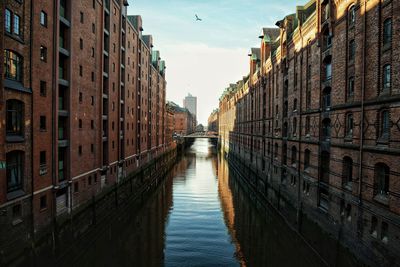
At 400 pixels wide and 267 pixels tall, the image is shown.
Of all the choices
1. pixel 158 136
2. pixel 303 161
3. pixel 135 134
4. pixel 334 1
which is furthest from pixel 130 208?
pixel 158 136

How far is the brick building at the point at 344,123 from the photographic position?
40.4 feet

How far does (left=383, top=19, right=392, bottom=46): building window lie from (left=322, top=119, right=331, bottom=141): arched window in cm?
670

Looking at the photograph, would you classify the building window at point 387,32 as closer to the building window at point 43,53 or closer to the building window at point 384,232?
the building window at point 384,232

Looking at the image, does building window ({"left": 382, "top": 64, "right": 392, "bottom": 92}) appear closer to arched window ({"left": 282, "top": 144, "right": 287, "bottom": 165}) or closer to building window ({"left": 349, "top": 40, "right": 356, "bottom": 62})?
building window ({"left": 349, "top": 40, "right": 356, "bottom": 62})

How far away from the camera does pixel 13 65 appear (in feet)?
47.9

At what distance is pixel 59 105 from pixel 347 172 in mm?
18582

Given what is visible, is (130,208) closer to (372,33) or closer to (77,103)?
(77,103)

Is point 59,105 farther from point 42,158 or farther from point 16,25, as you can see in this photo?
point 16,25

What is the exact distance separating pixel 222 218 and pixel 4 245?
1731cm

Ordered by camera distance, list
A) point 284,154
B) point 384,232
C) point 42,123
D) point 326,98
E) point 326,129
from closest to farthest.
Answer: point 384,232 < point 42,123 < point 326,129 < point 326,98 < point 284,154

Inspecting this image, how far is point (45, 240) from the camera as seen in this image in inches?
647

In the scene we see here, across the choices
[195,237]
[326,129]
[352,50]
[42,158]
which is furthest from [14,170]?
[352,50]

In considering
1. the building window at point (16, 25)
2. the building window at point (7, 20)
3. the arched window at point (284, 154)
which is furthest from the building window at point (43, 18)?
the arched window at point (284, 154)

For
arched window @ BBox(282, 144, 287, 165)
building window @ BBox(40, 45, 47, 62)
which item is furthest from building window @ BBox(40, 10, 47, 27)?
arched window @ BBox(282, 144, 287, 165)
